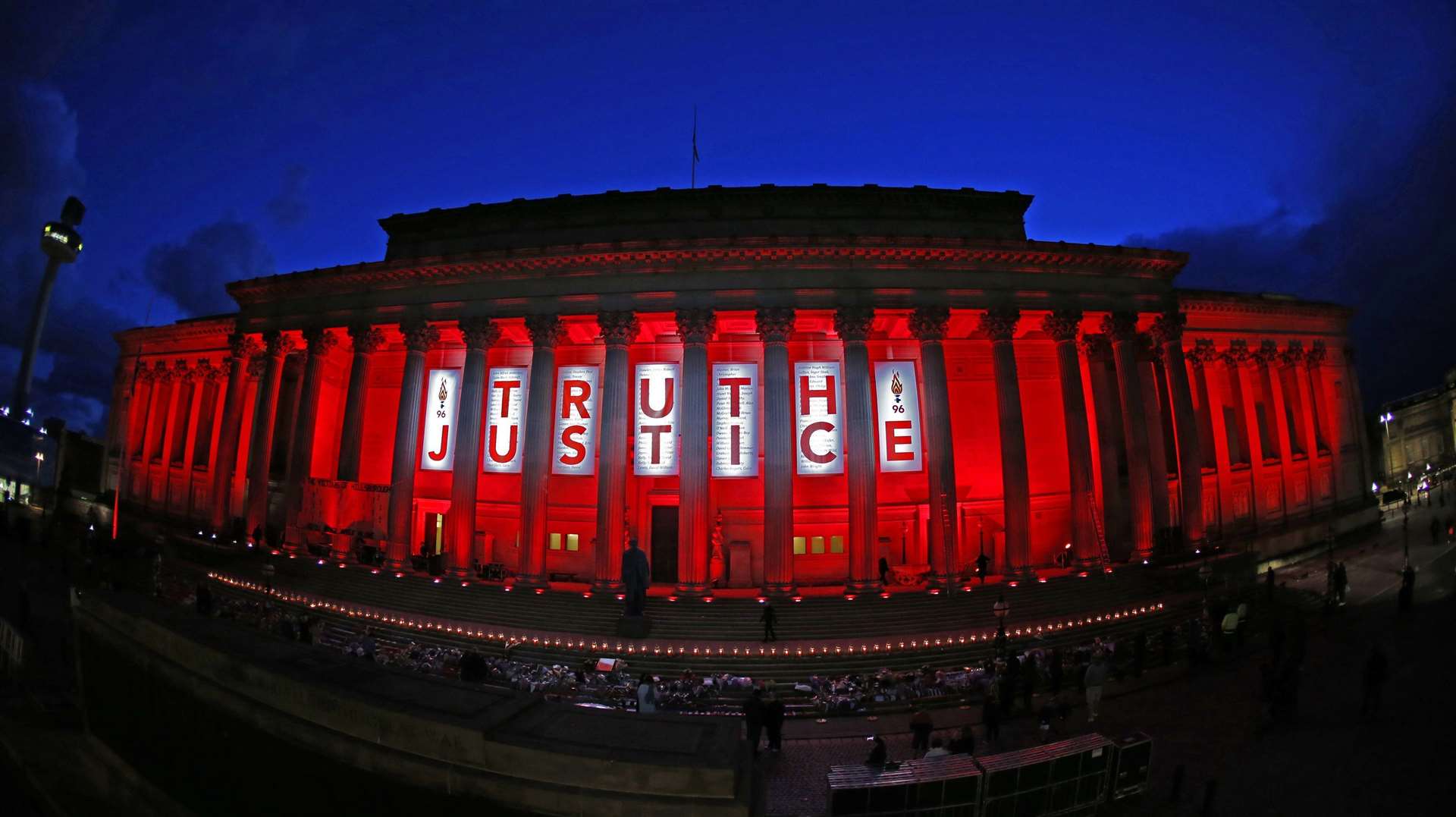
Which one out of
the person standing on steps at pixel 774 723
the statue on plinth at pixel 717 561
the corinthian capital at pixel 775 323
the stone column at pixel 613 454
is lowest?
the person standing on steps at pixel 774 723

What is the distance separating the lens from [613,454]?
2481 centimetres

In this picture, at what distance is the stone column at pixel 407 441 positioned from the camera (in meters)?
26.1

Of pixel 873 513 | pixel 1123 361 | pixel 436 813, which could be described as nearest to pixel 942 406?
pixel 873 513

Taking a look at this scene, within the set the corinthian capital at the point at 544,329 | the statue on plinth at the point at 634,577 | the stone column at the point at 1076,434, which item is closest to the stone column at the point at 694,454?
the statue on plinth at the point at 634,577

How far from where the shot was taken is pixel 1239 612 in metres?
17.3

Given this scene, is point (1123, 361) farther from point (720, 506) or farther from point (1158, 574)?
point (720, 506)

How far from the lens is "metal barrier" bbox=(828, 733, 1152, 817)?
7418mm

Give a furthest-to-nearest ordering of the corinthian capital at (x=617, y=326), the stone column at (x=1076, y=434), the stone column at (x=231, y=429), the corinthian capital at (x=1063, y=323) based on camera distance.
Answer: the stone column at (x=231, y=429), the corinthian capital at (x=1063, y=323), the corinthian capital at (x=617, y=326), the stone column at (x=1076, y=434)

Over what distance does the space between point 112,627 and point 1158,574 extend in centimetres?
2963

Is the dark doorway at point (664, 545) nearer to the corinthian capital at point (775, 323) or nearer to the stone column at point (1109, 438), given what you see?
the corinthian capital at point (775, 323)

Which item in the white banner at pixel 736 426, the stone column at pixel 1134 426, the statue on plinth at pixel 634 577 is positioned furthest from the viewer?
the stone column at pixel 1134 426

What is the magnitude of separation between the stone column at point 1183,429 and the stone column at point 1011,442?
7.94 metres

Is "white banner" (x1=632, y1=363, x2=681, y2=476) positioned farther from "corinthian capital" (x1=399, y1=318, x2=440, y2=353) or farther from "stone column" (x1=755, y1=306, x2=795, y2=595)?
"corinthian capital" (x1=399, y1=318, x2=440, y2=353)

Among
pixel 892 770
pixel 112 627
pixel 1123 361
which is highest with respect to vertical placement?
pixel 1123 361
